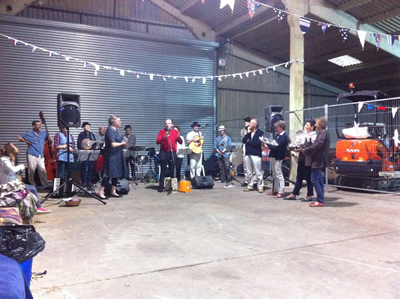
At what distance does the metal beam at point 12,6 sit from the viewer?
9.64 metres

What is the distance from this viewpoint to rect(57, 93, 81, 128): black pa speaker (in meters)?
6.03

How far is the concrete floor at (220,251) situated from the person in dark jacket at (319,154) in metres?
0.36

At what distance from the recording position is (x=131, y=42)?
11.1 meters

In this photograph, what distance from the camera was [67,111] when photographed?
608 centimetres

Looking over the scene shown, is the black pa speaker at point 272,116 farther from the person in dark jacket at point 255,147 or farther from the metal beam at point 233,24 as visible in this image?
the metal beam at point 233,24

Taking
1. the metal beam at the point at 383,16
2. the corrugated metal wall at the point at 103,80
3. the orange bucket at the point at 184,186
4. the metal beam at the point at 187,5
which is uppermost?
the metal beam at the point at 187,5

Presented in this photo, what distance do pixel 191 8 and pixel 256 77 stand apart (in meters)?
3.64

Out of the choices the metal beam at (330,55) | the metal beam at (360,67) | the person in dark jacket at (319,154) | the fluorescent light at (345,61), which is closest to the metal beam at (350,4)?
the metal beam at (330,55)

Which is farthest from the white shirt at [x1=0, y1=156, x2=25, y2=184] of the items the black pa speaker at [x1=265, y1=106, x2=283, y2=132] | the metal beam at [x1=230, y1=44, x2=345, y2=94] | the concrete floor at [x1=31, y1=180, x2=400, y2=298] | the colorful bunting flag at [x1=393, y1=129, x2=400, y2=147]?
the metal beam at [x1=230, y1=44, x2=345, y2=94]

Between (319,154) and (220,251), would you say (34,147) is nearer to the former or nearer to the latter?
(220,251)

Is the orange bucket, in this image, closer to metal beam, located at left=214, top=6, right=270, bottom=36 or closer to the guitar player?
the guitar player

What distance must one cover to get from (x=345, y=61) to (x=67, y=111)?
11.6 m

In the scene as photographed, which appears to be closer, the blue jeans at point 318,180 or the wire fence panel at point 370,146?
the blue jeans at point 318,180

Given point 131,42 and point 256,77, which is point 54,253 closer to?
point 131,42
